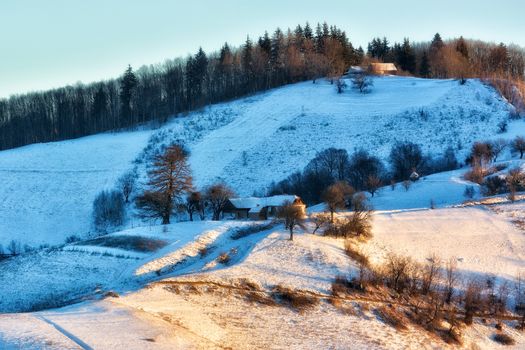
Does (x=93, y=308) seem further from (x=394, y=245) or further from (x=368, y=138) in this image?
(x=368, y=138)

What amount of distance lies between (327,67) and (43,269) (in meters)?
81.4

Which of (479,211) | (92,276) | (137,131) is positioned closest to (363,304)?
(92,276)

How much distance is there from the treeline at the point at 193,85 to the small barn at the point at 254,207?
4839 cm

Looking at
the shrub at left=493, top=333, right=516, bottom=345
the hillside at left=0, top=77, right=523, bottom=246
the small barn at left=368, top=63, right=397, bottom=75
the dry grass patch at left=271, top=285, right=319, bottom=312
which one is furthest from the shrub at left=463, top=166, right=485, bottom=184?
the small barn at left=368, top=63, right=397, bottom=75

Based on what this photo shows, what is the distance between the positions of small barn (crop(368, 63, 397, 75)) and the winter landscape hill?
8102mm

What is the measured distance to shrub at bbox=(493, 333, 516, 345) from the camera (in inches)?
1297

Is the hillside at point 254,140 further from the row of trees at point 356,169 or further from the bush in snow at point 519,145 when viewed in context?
the bush in snow at point 519,145

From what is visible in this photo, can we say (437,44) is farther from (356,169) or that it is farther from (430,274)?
(430,274)

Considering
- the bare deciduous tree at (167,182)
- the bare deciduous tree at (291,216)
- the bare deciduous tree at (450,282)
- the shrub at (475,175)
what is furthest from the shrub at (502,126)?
the bare deciduous tree at (450,282)

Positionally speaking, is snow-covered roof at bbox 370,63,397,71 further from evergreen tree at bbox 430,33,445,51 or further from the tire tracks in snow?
the tire tracks in snow

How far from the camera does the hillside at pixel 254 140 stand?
80750mm

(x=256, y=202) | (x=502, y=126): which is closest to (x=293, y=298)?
(x=256, y=202)

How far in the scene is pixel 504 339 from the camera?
109ft

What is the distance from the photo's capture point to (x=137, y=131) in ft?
347
